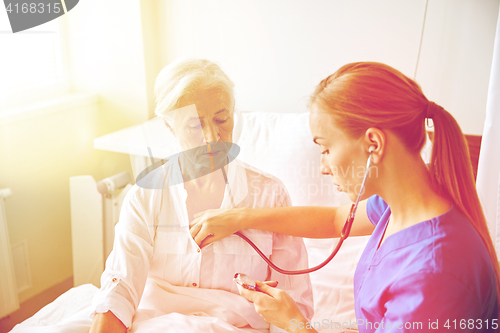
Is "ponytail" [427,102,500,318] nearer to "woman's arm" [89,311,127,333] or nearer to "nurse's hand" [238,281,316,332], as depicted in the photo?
"nurse's hand" [238,281,316,332]

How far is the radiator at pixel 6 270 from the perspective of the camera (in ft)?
3.88

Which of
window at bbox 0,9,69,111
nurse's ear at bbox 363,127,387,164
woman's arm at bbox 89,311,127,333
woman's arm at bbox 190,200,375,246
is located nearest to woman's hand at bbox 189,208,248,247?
woman's arm at bbox 190,200,375,246

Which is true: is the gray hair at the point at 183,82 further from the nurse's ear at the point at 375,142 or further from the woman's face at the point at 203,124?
the nurse's ear at the point at 375,142

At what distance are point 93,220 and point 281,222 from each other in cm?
65

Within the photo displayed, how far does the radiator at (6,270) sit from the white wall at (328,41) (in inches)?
27.3

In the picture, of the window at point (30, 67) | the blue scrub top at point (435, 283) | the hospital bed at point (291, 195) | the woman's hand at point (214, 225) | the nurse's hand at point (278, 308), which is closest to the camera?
the blue scrub top at point (435, 283)

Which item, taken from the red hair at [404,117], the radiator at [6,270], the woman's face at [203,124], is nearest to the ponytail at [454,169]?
the red hair at [404,117]

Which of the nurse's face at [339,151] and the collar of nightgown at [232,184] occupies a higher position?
the nurse's face at [339,151]

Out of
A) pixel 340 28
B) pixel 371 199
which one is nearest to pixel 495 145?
pixel 371 199

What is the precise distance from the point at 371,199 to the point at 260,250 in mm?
267

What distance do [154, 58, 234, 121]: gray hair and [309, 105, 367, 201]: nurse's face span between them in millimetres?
225

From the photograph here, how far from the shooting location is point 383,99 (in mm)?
599

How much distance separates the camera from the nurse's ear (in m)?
0.60

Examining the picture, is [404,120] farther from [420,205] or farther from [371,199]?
[371,199]
